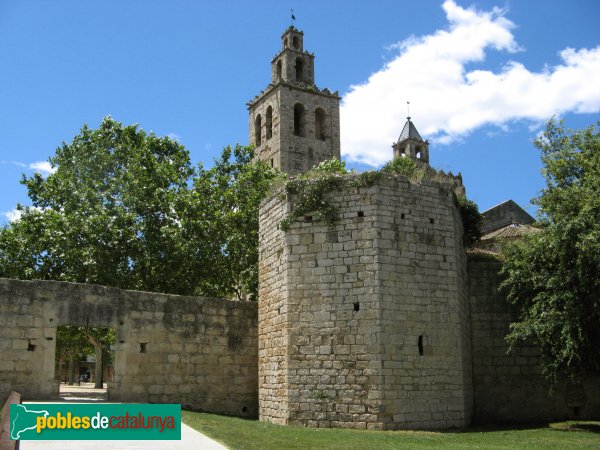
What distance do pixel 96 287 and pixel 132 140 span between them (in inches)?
555

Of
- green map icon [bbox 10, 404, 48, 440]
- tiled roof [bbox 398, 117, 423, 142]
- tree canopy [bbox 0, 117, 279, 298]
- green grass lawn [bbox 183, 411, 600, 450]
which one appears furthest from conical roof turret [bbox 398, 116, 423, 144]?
green map icon [bbox 10, 404, 48, 440]

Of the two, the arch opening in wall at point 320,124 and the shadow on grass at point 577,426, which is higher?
the arch opening in wall at point 320,124

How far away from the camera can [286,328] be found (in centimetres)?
1380

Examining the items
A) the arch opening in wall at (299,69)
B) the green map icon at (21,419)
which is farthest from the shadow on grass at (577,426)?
the arch opening in wall at (299,69)

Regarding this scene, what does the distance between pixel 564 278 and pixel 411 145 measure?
4513 cm

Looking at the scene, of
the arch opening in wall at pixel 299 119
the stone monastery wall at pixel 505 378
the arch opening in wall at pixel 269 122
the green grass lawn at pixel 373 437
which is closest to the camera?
the green grass lawn at pixel 373 437

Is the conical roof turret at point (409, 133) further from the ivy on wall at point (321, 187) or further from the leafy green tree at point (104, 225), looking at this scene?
the ivy on wall at point (321, 187)

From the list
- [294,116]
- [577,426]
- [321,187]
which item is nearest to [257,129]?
[294,116]

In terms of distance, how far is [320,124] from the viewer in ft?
174

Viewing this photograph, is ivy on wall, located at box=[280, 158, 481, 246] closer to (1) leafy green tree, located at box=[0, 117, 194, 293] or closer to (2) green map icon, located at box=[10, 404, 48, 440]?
(2) green map icon, located at box=[10, 404, 48, 440]

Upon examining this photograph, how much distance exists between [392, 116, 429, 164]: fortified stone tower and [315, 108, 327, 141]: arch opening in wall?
30.1 feet

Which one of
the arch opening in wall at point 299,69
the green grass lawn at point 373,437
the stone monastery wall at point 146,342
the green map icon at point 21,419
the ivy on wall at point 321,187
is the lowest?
the green grass lawn at point 373,437

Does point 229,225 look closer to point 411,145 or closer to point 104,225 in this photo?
point 104,225

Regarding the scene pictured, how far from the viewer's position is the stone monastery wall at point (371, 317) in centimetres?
1308
